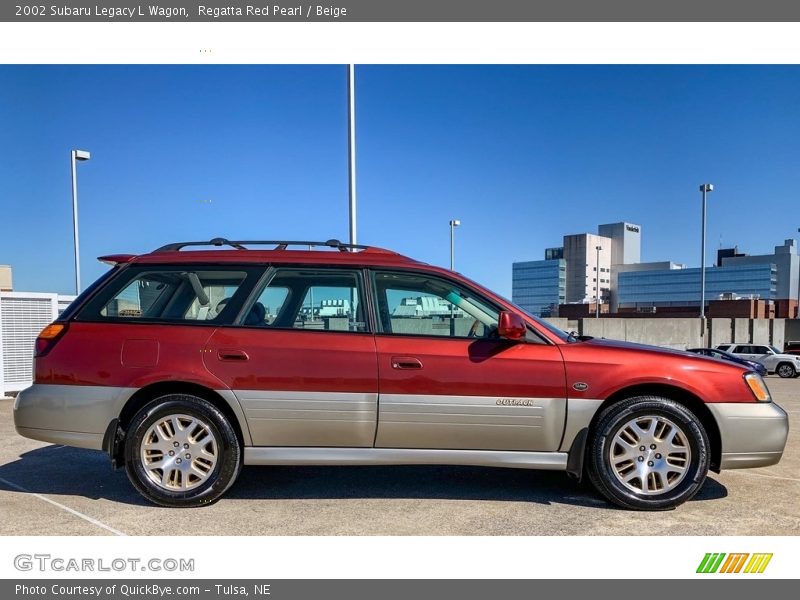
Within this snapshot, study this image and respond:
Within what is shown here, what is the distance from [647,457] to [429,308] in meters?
1.92

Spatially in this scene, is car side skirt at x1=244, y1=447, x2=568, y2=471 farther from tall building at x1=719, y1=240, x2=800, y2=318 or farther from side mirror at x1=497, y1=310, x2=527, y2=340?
tall building at x1=719, y1=240, x2=800, y2=318

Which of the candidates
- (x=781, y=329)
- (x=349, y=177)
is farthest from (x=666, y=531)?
(x=781, y=329)

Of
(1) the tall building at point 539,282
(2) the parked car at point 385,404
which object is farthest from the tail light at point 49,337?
(1) the tall building at point 539,282

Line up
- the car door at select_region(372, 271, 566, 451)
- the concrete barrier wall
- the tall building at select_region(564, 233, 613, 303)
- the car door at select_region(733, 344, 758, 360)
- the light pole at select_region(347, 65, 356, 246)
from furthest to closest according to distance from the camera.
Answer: the tall building at select_region(564, 233, 613, 303) < the concrete barrier wall < the car door at select_region(733, 344, 758, 360) < the light pole at select_region(347, 65, 356, 246) < the car door at select_region(372, 271, 566, 451)

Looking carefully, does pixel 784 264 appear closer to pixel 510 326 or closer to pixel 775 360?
pixel 775 360

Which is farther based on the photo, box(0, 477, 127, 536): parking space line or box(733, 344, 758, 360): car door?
box(733, 344, 758, 360): car door

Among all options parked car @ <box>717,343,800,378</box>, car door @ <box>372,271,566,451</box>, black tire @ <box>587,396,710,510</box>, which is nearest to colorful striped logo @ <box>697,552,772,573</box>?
black tire @ <box>587,396,710,510</box>

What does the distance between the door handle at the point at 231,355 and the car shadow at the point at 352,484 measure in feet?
3.54

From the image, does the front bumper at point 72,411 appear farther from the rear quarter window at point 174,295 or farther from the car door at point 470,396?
the car door at point 470,396

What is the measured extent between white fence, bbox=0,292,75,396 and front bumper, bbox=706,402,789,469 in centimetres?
977

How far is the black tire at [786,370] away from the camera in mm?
19828

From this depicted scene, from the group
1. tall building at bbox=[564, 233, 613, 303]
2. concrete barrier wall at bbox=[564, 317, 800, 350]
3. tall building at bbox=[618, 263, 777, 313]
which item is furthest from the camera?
tall building at bbox=[564, 233, 613, 303]

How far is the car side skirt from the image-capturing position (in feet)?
12.6

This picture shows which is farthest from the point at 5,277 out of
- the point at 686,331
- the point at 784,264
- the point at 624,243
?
the point at 624,243
